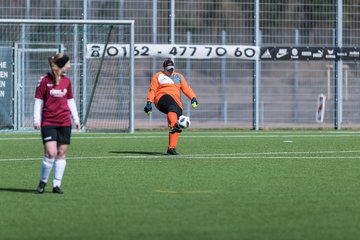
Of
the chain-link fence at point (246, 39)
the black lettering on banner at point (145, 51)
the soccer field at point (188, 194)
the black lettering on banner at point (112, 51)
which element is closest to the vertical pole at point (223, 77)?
the chain-link fence at point (246, 39)

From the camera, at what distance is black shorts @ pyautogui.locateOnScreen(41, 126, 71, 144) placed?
13375mm

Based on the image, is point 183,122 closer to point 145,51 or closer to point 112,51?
point 112,51

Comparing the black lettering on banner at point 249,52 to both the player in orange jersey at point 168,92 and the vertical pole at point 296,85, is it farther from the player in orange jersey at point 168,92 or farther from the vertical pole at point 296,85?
the player in orange jersey at point 168,92

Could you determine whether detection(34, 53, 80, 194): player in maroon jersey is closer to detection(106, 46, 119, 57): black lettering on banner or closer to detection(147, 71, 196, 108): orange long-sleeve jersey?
detection(147, 71, 196, 108): orange long-sleeve jersey

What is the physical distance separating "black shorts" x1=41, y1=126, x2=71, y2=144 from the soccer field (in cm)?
64

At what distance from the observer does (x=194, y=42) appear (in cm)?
3162

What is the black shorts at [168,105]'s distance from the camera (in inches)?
822

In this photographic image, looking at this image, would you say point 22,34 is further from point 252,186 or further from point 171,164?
point 252,186

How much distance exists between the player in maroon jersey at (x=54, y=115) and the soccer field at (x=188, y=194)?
1.25 feet

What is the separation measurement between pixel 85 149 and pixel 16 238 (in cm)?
1225

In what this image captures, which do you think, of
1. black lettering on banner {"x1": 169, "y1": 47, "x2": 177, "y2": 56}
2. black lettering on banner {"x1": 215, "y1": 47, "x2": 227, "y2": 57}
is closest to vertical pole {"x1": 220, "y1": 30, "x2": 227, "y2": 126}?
black lettering on banner {"x1": 215, "y1": 47, "x2": 227, "y2": 57}

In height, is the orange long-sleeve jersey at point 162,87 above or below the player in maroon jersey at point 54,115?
above

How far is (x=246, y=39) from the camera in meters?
32.1

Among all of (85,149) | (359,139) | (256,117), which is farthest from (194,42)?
(85,149)
